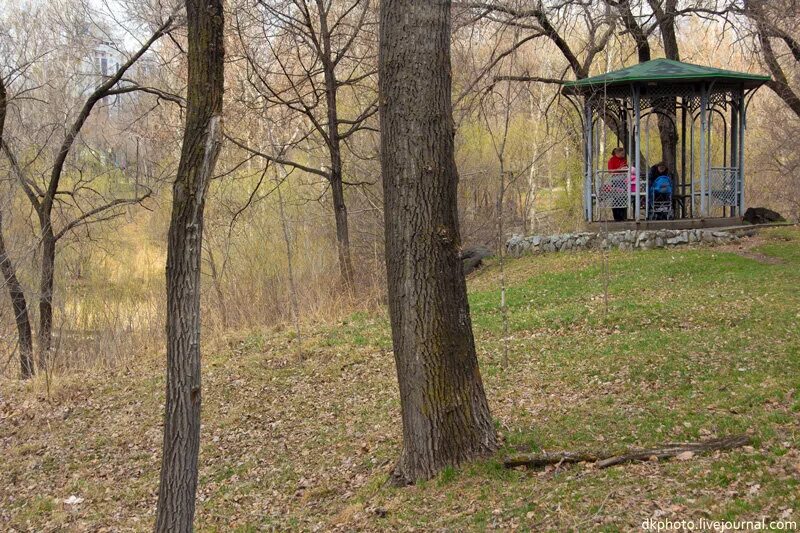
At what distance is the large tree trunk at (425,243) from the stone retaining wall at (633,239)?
1117 cm

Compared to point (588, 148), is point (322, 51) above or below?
above

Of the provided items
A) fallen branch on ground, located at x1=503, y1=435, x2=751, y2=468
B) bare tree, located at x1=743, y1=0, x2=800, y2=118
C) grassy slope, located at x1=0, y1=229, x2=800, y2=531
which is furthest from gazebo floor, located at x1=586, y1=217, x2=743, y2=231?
fallen branch on ground, located at x1=503, y1=435, x2=751, y2=468

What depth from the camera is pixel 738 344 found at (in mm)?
8922

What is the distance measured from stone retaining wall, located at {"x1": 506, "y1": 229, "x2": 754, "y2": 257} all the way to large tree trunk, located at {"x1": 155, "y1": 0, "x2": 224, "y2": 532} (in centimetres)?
1267

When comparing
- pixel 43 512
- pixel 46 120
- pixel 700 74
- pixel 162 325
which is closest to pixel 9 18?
pixel 46 120

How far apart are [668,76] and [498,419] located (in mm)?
12761

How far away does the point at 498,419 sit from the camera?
745cm

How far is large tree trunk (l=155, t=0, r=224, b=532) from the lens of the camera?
206 inches

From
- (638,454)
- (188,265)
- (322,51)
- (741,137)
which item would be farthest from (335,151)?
(638,454)

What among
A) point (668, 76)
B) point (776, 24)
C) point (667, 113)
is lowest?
point (667, 113)

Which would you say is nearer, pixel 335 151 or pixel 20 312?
pixel 20 312

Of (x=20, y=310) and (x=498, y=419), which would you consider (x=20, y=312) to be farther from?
(x=498, y=419)

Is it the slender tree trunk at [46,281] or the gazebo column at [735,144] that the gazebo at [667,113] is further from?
the slender tree trunk at [46,281]

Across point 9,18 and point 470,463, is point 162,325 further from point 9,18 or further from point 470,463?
point 470,463
